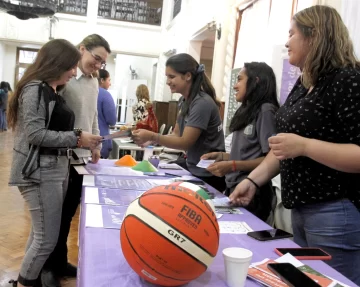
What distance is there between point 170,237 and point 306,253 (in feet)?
1.77

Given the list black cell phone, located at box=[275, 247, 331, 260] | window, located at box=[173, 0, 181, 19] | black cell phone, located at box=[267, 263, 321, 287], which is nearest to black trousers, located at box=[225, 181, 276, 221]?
black cell phone, located at box=[275, 247, 331, 260]

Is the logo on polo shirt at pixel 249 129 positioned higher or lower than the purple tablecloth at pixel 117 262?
higher

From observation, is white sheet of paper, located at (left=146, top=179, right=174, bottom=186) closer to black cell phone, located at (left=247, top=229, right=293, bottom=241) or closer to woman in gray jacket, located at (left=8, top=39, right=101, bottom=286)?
woman in gray jacket, located at (left=8, top=39, right=101, bottom=286)

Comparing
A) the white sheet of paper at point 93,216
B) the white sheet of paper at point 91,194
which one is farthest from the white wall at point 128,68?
the white sheet of paper at point 93,216

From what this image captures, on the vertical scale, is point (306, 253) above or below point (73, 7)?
below

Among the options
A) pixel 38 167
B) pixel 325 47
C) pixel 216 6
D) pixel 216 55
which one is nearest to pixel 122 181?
pixel 38 167

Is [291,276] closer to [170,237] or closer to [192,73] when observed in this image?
[170,237]

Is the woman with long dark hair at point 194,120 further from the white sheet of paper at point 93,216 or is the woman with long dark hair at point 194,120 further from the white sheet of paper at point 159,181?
the white sheet of paper at point 93,216

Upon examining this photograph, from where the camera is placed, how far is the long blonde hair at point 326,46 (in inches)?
52.4

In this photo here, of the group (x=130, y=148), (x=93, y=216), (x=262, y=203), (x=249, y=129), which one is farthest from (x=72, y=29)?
(x=93, y=216)

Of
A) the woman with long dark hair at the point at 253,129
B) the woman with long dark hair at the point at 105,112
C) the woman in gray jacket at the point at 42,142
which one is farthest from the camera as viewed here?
the woman with long dark hair at the point at 105,112

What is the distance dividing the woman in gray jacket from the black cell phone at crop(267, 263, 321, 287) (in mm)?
1256

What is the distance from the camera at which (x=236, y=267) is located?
0.95m

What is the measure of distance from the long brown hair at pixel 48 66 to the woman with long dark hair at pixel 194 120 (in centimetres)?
62
